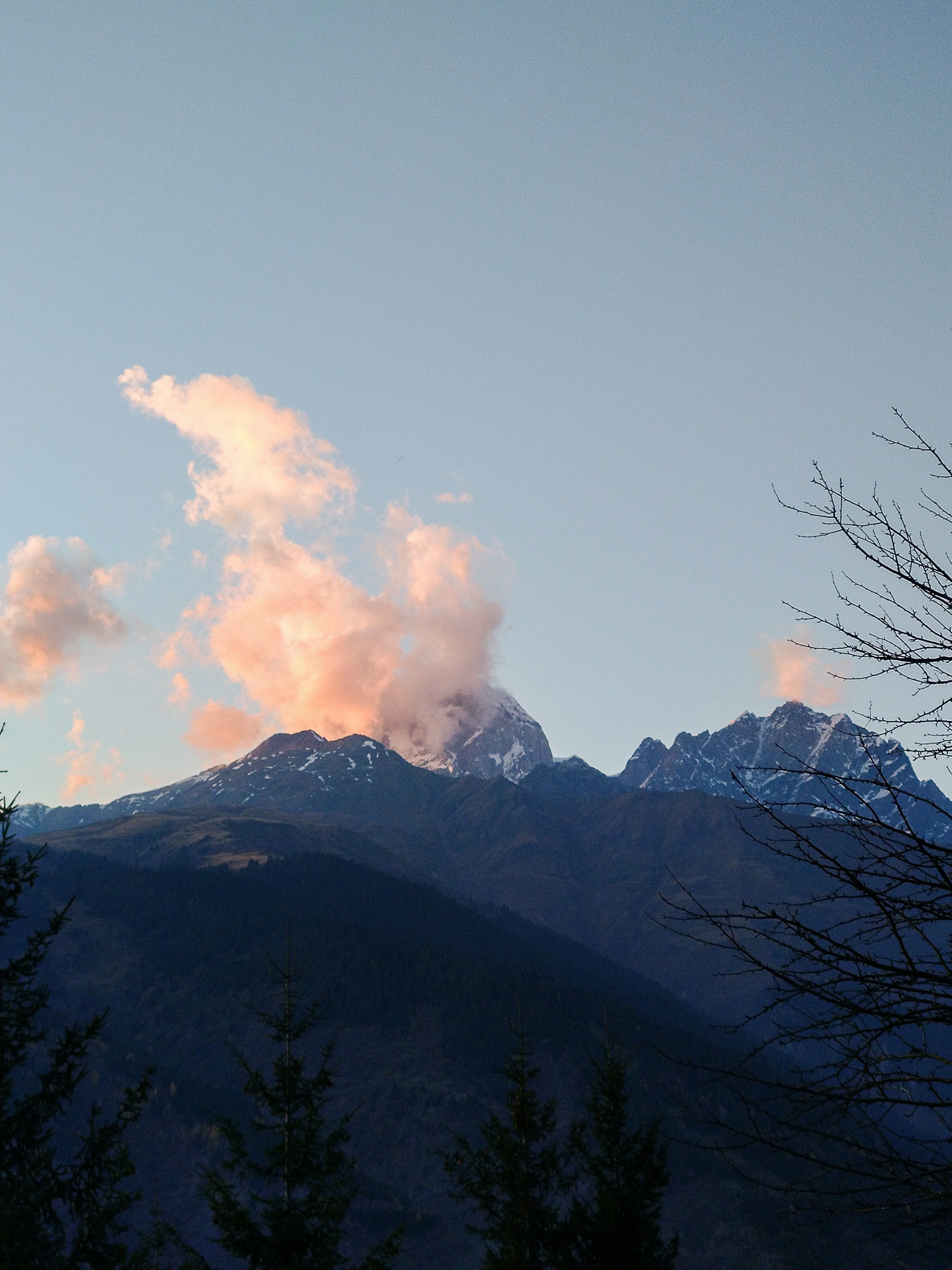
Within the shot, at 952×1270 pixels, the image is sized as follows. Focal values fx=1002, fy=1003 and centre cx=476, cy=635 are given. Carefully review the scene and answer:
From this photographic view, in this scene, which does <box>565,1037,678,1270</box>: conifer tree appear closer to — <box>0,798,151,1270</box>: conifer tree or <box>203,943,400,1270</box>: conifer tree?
<box>203,943,400,1270</box>: conifer tree

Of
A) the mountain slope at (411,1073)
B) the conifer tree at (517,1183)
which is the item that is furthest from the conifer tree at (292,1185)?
the mountain slope at (411,1073)

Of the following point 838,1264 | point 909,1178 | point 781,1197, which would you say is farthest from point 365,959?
point 909,1178

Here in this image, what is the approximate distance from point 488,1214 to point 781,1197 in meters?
131

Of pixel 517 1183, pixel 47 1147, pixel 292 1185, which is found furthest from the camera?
pixel 517 1183

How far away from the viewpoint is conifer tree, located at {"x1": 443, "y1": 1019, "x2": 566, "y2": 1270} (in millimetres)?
23016

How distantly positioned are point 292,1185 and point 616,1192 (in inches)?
326

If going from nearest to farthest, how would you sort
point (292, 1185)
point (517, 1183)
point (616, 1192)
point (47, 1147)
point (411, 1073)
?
point (47, 1147) < point (292, 1185) < point (517, 1183) < point (616, 1192) < point (411, 1073)

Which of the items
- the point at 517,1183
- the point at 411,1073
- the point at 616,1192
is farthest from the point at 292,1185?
the point at 411,1073

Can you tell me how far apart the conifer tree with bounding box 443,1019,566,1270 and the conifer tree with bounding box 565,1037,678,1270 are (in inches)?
25.2

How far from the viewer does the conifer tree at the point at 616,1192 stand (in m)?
23.0

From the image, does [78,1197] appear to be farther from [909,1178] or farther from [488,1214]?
[909,1178]

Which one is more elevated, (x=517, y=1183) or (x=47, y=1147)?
(x=517, y=1183)

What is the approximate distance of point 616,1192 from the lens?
23453 millimetres

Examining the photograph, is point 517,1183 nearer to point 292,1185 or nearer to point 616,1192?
point 616,1192
